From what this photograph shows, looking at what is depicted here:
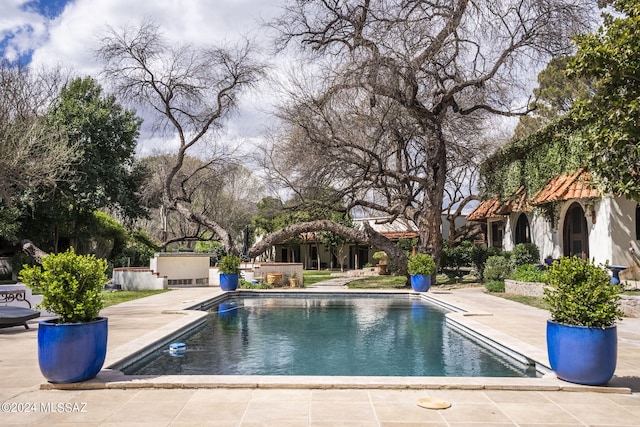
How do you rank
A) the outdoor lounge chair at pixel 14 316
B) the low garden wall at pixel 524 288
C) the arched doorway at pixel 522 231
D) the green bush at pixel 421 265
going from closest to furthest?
the outdoor lounge chair at pixel 14 316 < the low garden wall at pixel 524 288 < the green bush at pixel 421 265 < the arched doorway at pixel 522 231

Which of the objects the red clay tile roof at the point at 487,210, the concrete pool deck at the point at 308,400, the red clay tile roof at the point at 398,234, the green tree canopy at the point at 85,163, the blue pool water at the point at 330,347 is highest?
the green tree canopy at the point at 85,163

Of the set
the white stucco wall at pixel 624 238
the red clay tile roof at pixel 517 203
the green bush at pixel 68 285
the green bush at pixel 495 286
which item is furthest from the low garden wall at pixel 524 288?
the green bush at pixel 68 285

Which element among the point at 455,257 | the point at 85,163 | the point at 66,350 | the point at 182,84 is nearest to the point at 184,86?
the point at 182,84

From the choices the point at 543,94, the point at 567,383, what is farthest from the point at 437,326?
the point at 543,94

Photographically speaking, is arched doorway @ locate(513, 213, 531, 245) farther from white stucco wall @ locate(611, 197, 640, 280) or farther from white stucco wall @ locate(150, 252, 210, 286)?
white stucco wall @ locate(150, 252, 210, 286)

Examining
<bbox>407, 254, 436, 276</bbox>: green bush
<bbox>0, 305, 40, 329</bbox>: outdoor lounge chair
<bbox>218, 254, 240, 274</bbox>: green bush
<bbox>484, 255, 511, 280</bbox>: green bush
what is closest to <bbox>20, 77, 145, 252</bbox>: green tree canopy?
<bbox>218, 254, 240, 274</bbox>: green bush

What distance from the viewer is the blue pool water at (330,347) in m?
7.28

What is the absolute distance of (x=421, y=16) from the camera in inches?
703

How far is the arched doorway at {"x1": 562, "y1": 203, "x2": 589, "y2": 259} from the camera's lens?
17.8 metres

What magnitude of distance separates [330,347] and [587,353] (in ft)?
15.5

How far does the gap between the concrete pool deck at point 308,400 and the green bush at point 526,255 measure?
13160 millimetres

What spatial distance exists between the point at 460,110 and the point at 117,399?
59.1 feet

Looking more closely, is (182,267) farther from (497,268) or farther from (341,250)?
(341,250)

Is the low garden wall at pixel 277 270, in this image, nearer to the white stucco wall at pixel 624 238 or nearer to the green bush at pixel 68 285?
the white stucco wall at pixel 624 238
